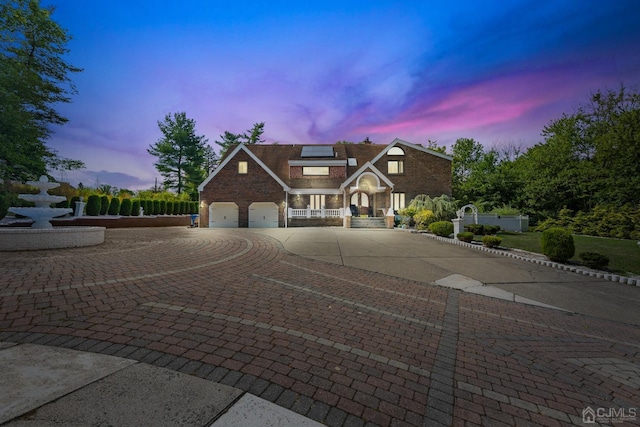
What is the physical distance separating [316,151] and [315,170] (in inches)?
108

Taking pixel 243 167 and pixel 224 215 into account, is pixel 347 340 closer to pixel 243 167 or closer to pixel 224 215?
pixel 243 167

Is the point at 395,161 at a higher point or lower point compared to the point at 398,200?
higher

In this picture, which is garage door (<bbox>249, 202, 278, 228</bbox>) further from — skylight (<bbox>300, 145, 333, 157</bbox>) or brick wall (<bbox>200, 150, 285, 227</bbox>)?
skylight (<bbox>300, 145, 333, 157</bbox>)

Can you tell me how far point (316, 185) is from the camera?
2691 centimetres

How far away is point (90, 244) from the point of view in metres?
10.3

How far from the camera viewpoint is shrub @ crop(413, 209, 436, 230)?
781 inches

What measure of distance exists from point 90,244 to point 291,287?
9837mm

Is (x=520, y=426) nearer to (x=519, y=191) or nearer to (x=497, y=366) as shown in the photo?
(x=497, y=366)

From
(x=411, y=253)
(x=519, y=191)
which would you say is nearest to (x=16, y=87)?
(x=411, y=253)

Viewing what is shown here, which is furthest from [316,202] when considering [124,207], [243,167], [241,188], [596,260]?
[596,260]

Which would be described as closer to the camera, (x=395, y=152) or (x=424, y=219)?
(x=424, y=219)

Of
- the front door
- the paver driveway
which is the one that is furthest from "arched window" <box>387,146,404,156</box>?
the paver driveway

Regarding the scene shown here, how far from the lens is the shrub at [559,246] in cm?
926

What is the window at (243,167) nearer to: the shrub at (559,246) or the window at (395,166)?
the window at (395,166)
